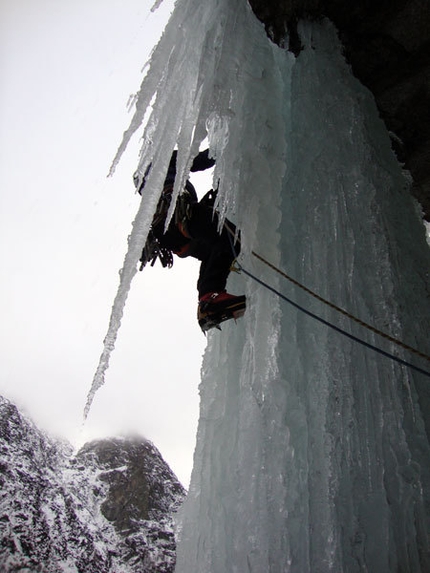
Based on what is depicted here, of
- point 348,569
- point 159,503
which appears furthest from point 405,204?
point 159,503

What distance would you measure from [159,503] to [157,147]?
58.0 metres

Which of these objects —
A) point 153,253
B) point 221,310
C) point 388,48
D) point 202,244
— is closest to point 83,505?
point 153,253

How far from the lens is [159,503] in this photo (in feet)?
174

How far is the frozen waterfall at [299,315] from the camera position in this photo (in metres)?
1.84

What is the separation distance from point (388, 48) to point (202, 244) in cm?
196

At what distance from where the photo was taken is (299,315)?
8.00 ft

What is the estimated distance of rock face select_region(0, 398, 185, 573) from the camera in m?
37.7

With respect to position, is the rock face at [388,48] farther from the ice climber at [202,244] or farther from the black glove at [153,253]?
the black glove at [153,253]

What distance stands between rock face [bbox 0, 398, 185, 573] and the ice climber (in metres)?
37.8

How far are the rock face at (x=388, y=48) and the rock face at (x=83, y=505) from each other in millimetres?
38246

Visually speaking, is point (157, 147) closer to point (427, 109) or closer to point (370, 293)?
point (370, 293)

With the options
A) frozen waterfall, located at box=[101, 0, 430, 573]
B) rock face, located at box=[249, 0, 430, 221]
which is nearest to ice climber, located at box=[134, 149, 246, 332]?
frozen waterfall, located at box=[101, 0, 430, 573]

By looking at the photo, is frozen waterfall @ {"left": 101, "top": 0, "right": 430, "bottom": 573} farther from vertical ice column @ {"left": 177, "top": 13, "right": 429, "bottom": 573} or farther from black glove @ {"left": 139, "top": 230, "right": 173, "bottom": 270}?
black glove @ {"left": 139, "top": 230, "right": 173, "bottom": 270}

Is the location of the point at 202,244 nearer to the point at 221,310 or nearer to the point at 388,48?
the point at 221,310
